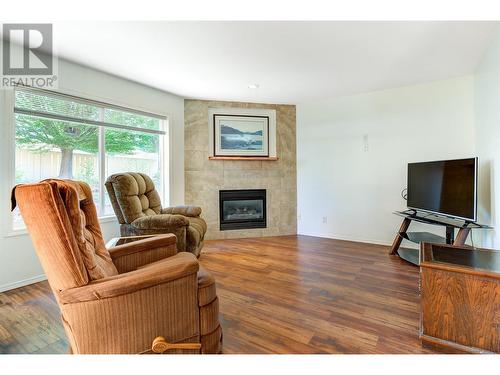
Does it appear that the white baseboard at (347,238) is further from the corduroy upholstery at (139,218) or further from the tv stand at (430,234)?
the corduroy upholstery at (139,218)

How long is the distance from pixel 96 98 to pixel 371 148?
155 inches

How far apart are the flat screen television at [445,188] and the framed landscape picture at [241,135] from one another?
2347mm

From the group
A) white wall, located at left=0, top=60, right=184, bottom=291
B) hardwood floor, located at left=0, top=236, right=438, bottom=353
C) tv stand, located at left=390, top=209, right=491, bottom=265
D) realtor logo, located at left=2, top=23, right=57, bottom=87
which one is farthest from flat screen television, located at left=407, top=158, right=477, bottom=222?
realtor logo, located at left=2, top=23, right=57, bottom=87

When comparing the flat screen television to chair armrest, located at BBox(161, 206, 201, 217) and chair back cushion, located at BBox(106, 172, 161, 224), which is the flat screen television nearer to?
chair armrest, located at BBox(161, 206, 201, 217)

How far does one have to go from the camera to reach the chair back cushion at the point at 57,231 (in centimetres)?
104

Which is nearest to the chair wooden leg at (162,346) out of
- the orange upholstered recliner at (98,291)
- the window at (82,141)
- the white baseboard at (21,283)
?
the orange upholstered recliner at (98,291)

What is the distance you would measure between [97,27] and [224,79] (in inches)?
60.2

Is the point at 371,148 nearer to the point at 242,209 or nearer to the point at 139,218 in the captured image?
the point at 242,209

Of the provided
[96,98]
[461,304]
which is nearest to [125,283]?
[461,304]

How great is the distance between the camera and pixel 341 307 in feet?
6.39

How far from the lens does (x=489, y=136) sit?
2.53m

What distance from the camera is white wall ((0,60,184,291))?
92.7 inches
